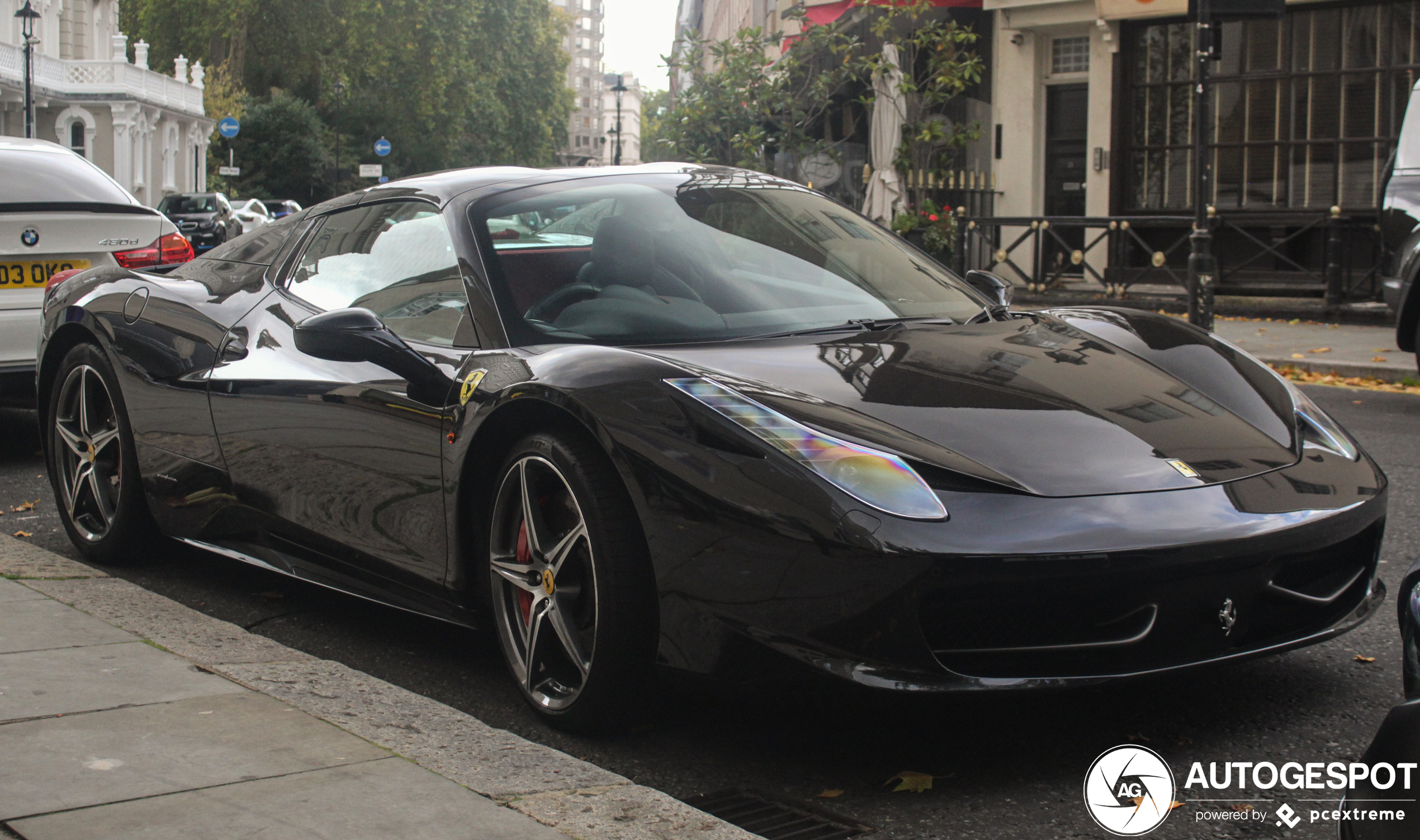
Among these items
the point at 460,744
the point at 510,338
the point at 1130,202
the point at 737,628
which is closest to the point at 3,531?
the point at 510,338

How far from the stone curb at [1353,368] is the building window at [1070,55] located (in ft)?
30.9

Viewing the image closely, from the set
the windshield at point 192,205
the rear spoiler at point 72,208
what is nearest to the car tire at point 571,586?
the rear spoiler at point 72,208

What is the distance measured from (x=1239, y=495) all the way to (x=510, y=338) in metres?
1.72

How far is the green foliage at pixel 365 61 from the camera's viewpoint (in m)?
66.6

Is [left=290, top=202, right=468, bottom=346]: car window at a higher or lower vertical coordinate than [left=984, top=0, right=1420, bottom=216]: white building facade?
lower

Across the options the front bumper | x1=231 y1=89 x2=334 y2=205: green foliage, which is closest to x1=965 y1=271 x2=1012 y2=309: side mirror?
the front bumper

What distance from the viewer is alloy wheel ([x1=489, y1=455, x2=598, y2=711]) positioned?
3.16 m

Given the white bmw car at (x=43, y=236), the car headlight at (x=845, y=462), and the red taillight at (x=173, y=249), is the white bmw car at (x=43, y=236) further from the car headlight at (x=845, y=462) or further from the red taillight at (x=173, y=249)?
the car headlight at (x=845, y=462)

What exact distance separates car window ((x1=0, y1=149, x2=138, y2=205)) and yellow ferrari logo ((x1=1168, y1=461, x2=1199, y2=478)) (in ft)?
18.9

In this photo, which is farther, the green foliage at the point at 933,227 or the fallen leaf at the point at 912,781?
the green foliage at the point at 933,227

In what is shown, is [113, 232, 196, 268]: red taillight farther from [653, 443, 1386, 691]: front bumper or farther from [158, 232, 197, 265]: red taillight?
[653, 443, 1386, 691]: front bumper

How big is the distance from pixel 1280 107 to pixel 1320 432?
15.3m

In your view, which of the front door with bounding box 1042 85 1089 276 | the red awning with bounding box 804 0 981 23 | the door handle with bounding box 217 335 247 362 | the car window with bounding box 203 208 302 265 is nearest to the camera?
the door handle with bounding box 217 335 247 362

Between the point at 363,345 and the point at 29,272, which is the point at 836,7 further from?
the point at 363,345
